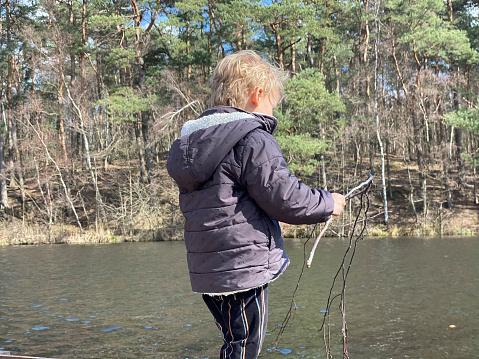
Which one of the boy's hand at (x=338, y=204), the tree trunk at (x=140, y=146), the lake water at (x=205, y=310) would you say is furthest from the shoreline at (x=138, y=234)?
the boy's hand at (x=338, y=204)

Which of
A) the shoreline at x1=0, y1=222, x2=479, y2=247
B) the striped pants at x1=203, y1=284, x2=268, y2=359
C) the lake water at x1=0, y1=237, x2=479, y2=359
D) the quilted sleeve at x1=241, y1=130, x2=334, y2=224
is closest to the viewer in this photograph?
the quilted sleeve at x1=241, y1=130, x2=334, y2=224

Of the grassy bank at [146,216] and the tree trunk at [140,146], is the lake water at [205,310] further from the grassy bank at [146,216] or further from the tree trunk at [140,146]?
the tree trunk at [140,146]

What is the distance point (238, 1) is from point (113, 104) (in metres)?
6.81

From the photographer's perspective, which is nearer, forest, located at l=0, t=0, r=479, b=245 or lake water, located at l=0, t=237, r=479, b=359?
lake water, located at l=0, t=237, r=479, b=359

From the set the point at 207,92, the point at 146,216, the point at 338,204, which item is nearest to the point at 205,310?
the point at 338,204

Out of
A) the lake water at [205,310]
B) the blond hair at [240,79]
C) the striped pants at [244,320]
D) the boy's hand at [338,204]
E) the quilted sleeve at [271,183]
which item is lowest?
the lake water at [205,310]

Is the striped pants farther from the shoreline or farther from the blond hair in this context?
the shoreline

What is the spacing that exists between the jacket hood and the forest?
17788mm

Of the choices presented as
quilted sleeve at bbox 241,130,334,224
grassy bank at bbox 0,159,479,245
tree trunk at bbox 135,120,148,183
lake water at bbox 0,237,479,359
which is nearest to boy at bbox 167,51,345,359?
quilted sleeve at bbox 241,130,334,224

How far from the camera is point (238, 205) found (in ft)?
6.13

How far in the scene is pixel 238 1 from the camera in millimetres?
19422

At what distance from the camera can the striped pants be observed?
192 centimetres

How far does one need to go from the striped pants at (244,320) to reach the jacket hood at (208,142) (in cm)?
44

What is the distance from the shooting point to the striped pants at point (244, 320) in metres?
1.92
